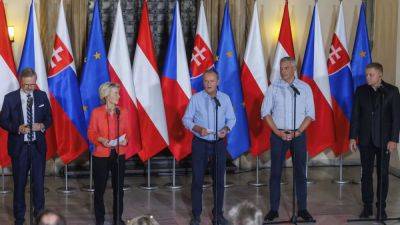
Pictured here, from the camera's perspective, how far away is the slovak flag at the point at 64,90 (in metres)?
8.23

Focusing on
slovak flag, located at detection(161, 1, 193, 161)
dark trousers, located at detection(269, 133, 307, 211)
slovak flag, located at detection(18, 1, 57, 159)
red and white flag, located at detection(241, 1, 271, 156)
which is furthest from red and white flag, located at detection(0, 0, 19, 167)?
dark trousers, located at detection(269, 133, 307, 211)

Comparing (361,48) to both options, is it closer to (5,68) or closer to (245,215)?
(5,68)

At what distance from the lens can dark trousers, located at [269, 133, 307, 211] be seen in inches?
281

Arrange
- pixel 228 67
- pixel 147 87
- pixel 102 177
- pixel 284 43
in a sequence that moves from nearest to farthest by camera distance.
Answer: pixel 102 177, pixel 147 87, pixel 228 67, pixel 284 43

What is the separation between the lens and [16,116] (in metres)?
6.64

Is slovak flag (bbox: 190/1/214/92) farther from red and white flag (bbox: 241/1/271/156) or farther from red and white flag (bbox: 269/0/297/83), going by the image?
red and white flag (bbox: 269/0/297/83)

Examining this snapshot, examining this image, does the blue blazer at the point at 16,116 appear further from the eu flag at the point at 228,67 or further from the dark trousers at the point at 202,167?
the eu flag at the point at 228,67

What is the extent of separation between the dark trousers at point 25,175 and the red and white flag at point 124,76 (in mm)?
1553

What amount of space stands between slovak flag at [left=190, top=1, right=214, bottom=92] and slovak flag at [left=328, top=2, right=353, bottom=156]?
1.63 meters

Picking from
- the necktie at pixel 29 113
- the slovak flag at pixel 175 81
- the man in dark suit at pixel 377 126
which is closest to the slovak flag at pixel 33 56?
the slovak flag at pixel 175 81

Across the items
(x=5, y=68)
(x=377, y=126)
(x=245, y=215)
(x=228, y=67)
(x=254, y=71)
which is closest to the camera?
(x=245, y=215)

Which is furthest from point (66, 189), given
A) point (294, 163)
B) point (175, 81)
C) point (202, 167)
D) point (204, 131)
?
point (294, 163)

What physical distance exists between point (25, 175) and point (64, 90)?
5.59 ft

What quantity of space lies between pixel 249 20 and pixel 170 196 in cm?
284
